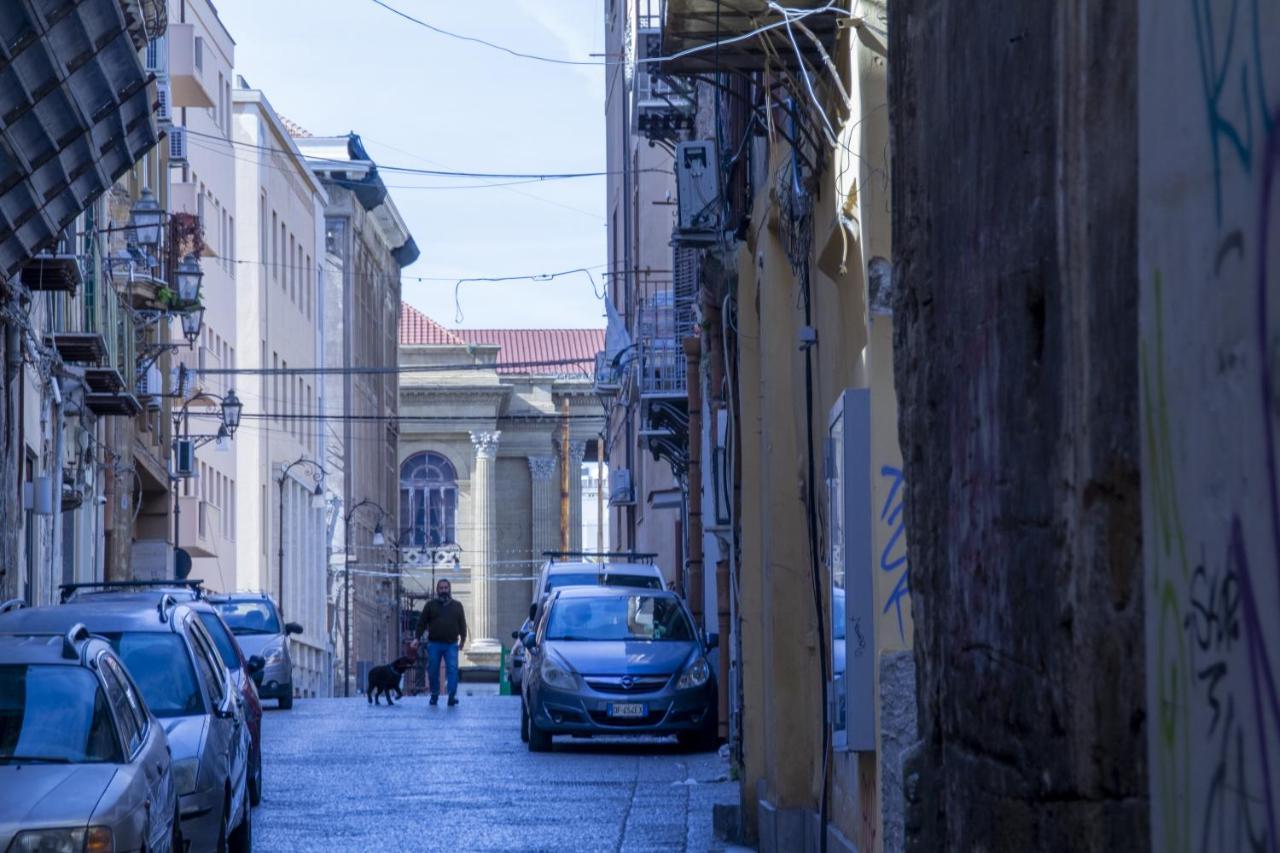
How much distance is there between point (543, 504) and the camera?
91688 mm

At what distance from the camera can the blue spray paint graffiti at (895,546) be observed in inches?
339

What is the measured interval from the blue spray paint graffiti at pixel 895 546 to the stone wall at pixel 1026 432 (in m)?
2.58

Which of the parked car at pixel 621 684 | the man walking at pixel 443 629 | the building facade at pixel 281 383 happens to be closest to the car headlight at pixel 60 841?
the parked car at pixel 621 684

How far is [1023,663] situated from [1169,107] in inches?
56.4

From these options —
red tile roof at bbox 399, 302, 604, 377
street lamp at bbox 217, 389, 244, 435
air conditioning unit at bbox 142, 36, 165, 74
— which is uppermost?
red tile roof at bbox 399, 302, 604, 377

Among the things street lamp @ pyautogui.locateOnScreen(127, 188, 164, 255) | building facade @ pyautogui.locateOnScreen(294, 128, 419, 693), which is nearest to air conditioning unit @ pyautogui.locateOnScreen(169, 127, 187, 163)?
street lamp @ pyautogui.locateOnScreen(127, 188, 164, 255)

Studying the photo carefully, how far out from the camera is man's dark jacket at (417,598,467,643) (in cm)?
3011

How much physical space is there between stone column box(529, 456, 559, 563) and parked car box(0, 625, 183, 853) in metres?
80.6

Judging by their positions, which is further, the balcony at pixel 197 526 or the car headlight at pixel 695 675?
the balcony at pixel 197 526

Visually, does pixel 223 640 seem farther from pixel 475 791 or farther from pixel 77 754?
pixel 77 754

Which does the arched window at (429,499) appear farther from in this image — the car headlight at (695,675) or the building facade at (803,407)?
the building facade at (803,407)

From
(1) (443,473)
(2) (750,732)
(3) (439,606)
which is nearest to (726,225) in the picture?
(2) (750,732)

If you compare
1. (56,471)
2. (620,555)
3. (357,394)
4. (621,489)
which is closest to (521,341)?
(357,394)

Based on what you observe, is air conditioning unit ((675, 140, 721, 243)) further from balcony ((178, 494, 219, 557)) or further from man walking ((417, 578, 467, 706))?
balcony ((178, 494, 219, 557))
